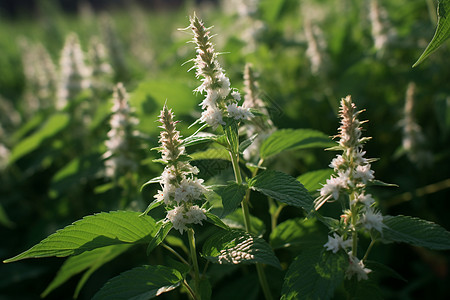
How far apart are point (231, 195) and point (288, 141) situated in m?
0.47

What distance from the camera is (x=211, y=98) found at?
129 centimetres

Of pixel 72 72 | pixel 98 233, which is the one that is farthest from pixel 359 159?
pixel 72 72

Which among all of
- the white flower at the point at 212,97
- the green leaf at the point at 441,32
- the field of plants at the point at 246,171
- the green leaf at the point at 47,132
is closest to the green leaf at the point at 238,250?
the field of plants at the point at 246,171

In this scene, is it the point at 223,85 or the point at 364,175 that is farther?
the point at 223,85

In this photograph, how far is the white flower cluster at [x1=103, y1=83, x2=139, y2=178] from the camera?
88.9 inches

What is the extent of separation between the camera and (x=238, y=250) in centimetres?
125

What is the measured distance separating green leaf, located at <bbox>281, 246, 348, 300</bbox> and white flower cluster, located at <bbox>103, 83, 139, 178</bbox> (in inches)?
52.8

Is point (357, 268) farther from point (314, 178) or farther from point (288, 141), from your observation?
point (288, 141)

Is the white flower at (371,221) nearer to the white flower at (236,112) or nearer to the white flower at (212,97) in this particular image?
the white flower at (236,112)

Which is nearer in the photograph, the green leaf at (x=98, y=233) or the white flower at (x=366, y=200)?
the white flower at (x=366, y=200)

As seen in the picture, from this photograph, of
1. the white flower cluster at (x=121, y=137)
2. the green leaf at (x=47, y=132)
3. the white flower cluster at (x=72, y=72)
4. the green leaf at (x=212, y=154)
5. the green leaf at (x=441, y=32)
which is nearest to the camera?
the green leaf at (x=441, y=32)

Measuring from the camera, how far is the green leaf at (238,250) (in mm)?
1194

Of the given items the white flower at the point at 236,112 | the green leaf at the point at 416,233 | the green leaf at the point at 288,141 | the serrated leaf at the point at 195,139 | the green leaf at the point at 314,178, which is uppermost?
the white flower at the point at 236,112

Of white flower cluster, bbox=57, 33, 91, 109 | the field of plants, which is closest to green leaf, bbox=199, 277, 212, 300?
the field of plants
